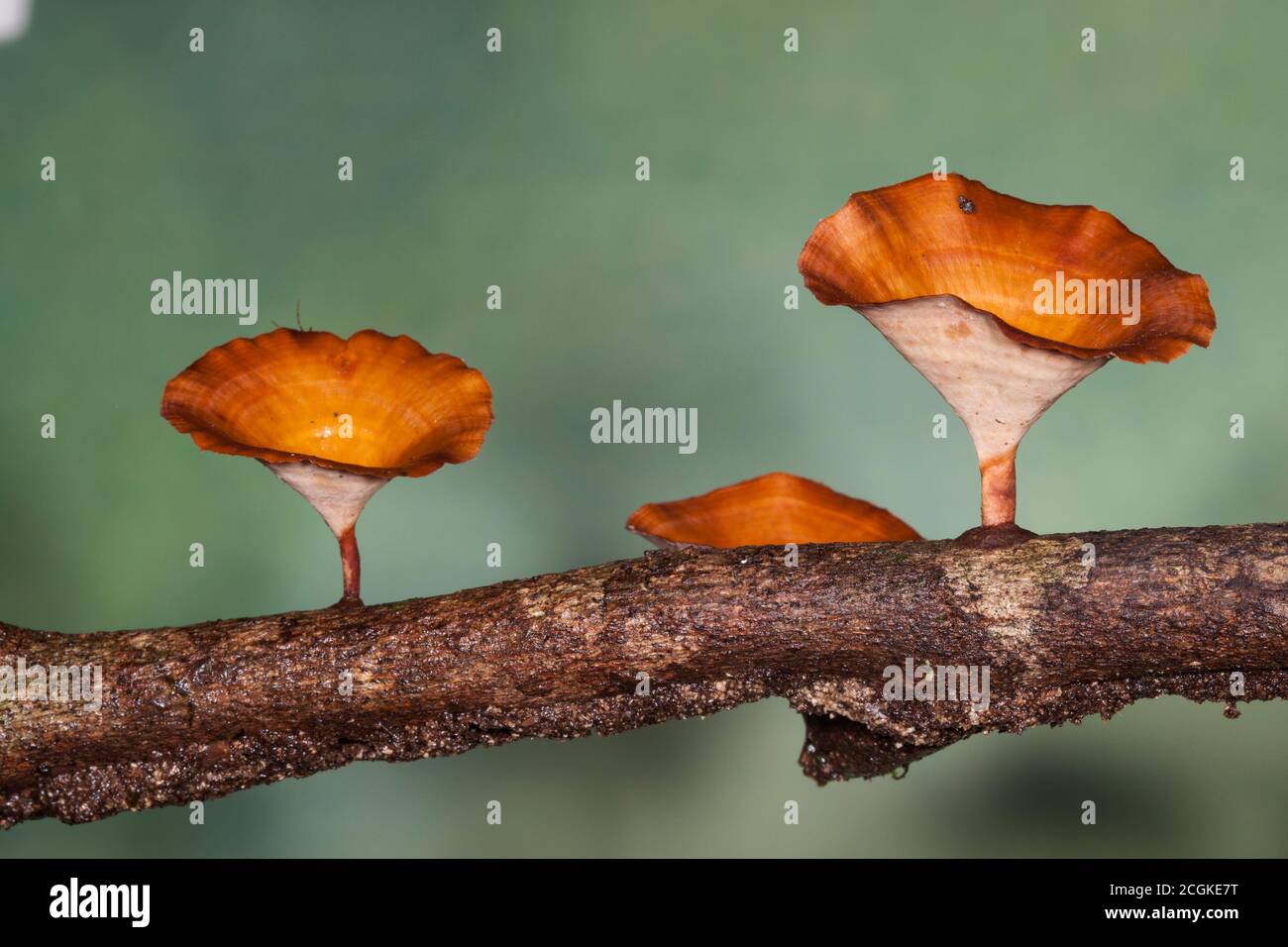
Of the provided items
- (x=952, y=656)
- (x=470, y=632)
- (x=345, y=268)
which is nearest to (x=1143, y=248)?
(x=952, y=656)

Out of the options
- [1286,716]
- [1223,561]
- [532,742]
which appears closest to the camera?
[1223,561]

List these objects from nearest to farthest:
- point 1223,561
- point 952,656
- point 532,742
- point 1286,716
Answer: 1. point 1223,561
2. point 952,656
3. point 1286,716
4. point 532,742

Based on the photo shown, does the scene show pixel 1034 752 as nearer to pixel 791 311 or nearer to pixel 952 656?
pixel 791 311
